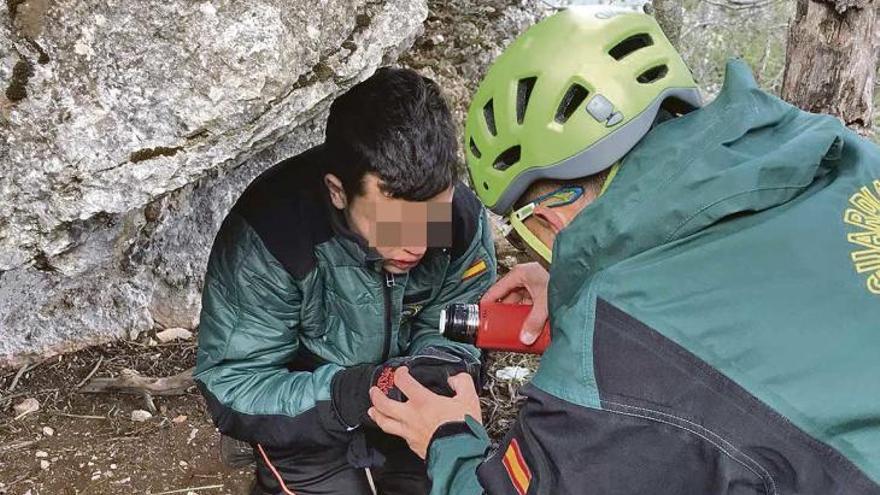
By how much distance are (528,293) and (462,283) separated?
0.39m

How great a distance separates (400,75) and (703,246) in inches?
56.6

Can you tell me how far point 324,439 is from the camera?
2.69 m

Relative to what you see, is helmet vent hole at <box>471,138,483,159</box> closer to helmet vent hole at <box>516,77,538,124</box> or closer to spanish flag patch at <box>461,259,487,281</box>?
helmet vent hole at <box>516,77,538,124</box>

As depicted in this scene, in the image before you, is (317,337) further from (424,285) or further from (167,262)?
(167,262)

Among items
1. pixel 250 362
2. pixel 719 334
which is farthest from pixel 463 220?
pixel 719 334

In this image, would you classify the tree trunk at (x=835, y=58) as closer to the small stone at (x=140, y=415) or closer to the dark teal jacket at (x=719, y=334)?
the dark teal jacket at (x=719, y=334)

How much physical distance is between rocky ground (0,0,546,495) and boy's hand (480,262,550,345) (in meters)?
1.22

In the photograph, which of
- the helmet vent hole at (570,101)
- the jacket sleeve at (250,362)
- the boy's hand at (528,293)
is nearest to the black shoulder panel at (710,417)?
the helmet vent hole at (570,101)

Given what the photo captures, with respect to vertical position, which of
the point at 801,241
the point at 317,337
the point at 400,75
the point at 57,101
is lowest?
the point at 317,337

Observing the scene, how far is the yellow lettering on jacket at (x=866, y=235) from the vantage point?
1.49m

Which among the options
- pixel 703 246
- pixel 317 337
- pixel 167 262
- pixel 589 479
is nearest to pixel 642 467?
pixel 589 479

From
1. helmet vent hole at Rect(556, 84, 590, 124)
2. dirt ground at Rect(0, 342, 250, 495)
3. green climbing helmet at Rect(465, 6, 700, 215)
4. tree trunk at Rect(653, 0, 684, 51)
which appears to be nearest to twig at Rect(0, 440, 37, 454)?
dirt ground at Rect(0, 342, 250, 495)

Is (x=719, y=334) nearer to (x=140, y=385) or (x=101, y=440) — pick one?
(x=101, y=440)

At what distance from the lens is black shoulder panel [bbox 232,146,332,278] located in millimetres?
2598
